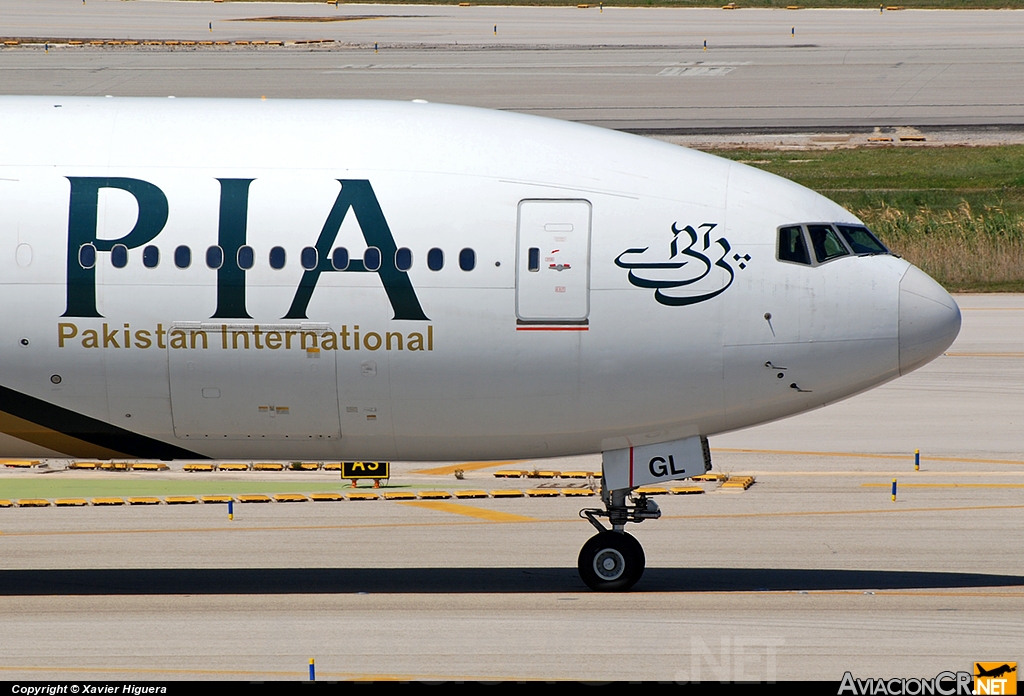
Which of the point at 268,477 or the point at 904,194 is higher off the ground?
the point at 904,194

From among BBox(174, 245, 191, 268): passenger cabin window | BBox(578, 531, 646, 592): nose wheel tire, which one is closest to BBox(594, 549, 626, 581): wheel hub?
BBox(578, 531, 646, 592): nose wheel tire

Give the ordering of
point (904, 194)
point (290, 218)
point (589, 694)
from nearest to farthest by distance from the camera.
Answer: point (589, 694)
point (290, 218)
point (904, 194)

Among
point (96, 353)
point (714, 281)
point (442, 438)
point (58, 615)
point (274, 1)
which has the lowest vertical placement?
point (58, 615)

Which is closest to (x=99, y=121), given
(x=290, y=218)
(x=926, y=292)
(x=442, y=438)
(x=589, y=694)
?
(x=290, y=218)

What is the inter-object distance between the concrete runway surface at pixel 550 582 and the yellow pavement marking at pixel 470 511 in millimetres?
48

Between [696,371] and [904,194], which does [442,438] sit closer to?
[696,371]

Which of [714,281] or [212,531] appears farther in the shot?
[212,531]

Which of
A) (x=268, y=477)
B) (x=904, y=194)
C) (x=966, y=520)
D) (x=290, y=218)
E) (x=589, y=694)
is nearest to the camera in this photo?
(x=589, y=694)

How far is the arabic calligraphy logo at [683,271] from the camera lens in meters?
14.6

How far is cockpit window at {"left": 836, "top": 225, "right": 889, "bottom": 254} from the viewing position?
15.0 meters

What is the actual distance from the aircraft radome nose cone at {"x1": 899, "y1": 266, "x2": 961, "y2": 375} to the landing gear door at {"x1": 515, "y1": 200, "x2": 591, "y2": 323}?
356 centimetres

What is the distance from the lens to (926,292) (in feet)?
48.6

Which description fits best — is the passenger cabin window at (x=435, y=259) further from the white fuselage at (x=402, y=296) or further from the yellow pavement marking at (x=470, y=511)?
the yellow pavement marking at (x=470, y=511)

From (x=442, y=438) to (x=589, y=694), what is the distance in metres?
3.95
